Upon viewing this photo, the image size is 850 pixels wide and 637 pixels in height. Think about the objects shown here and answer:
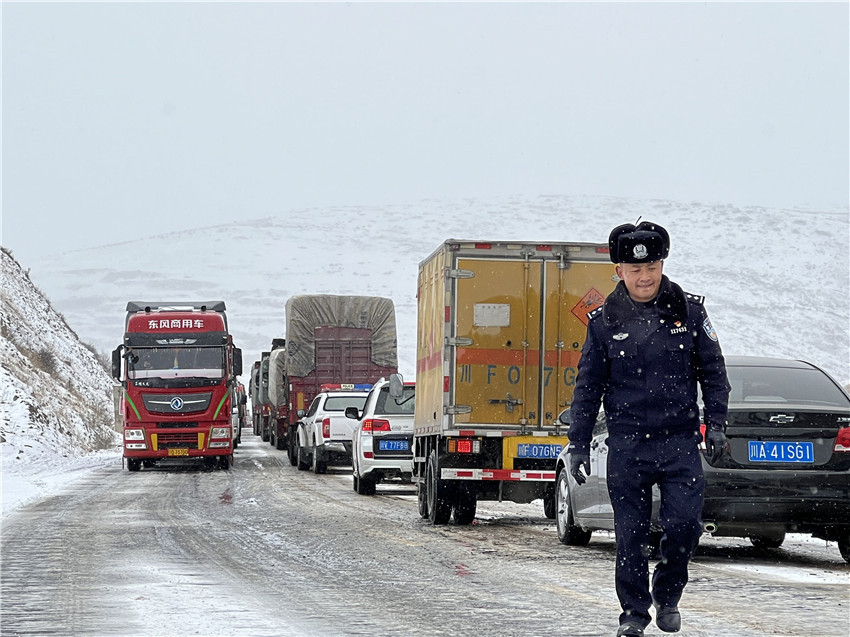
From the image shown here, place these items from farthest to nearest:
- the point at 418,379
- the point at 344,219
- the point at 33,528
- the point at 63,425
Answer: the point at 344,219, the point at 63,425, the point at 418,379, the point at 33,528

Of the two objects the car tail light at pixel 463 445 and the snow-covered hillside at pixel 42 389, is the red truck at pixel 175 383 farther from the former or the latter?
the car tail light at pixel 463 445

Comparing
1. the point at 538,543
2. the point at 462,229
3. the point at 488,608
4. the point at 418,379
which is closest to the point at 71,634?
the point at 488,608

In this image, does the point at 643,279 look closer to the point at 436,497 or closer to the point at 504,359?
the point at 504,359

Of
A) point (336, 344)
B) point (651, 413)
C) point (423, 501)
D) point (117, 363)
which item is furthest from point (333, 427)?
→ point (651, 413)

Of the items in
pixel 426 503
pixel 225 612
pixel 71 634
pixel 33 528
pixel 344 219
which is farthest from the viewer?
pixel 344 219

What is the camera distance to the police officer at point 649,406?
592cm

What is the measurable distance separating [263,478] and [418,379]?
9.68 m

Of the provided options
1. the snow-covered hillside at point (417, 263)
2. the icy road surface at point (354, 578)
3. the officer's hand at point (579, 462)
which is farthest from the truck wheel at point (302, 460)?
the snow-covered hillside at point (417, 263)

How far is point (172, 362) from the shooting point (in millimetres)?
29078

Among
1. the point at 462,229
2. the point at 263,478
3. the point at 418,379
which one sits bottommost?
the point at 263,478

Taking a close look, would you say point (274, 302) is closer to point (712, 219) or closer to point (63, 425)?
point (712, 219)

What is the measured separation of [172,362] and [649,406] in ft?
78.6

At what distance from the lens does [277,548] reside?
1241cm

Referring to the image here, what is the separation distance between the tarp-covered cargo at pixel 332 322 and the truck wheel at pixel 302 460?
4908 millimetres
